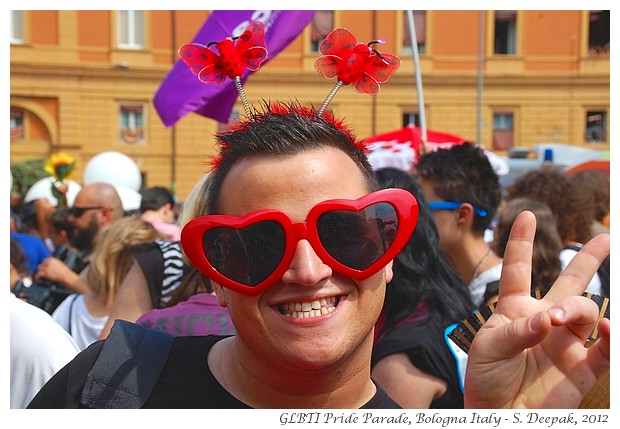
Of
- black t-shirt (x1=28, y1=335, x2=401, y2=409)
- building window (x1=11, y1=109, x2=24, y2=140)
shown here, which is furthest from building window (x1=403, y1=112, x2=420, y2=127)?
black t-shirt (x1=28, y1=335, x2=401, y2=409)

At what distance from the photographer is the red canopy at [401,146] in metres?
5.73

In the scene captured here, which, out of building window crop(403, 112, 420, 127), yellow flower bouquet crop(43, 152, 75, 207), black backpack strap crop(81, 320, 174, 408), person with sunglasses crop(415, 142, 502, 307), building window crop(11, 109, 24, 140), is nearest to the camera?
black backpack strap crop(81, 320, 174, 408)

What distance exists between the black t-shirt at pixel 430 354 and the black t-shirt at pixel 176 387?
2.02 feet

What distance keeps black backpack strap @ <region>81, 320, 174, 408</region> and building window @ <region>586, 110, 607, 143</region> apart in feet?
74.2

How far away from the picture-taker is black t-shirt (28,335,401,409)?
1381 millimetres

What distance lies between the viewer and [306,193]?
130 centimetres

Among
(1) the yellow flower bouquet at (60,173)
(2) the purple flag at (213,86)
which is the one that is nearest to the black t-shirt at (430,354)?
(2) the purple flag at (213,86)

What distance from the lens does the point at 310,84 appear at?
2150 centimetres

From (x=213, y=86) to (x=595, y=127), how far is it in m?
21.6

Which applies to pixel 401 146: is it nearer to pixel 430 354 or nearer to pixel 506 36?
pixel 430 354

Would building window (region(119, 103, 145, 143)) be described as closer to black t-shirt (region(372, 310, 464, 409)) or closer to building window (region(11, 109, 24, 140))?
building window (region(11, 109, 24, 140))

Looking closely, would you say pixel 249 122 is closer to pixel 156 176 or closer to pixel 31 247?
pixel 31 247

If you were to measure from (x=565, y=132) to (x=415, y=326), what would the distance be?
2207 centimetres

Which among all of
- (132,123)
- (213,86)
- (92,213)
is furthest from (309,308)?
(132,123)
